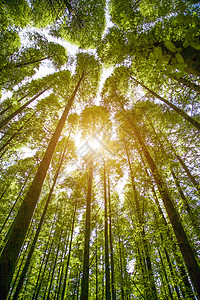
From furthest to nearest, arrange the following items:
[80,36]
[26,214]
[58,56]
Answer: [58,56], [80,36], [26,214]

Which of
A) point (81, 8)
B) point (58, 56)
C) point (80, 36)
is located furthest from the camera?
point (58, 56)

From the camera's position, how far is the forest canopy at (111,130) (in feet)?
9.75

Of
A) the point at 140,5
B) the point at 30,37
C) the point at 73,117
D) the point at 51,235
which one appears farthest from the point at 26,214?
the point at 51,235

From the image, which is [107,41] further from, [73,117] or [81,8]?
[73,117]

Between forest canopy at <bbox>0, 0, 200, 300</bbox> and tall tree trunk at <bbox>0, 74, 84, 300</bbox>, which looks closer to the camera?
tall tree trunk at <bbox>0, 74, 84, 300</bbox>

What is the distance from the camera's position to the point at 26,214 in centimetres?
253

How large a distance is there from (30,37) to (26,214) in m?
8.81

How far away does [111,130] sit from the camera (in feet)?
27.9

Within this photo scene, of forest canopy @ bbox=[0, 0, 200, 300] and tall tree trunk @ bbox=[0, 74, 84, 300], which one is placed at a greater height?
forest canopy @ bbox=[0, 0, 200, 300]

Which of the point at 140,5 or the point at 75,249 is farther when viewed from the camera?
the point at 75,249

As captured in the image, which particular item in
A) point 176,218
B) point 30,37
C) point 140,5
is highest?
point 30,37

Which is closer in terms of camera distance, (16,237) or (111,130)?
(16,237)

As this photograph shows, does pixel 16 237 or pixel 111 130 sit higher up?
pixel 111 130

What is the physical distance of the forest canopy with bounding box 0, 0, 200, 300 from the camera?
297 cm
